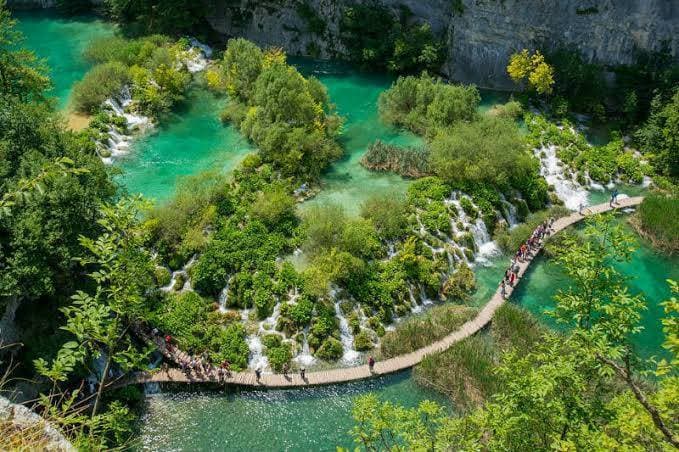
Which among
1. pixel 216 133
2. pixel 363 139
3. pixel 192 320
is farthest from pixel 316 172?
pixel 192 320

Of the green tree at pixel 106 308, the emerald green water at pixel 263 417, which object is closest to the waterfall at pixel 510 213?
the emerald green water at pixel 263 417

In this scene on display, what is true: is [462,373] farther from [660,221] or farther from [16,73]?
[16,73]

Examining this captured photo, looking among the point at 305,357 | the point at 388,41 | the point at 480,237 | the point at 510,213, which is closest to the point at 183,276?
the point at 305,357

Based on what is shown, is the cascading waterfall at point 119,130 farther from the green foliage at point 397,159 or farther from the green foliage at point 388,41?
the green foliage at point 397,159

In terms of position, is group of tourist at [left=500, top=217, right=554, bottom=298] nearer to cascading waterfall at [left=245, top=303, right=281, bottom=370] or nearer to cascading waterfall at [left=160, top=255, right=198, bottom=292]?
cascading waterfall at [left=245, top=303, right=281, bottom=370]

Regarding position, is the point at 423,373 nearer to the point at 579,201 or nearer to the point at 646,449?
the point at 646,449

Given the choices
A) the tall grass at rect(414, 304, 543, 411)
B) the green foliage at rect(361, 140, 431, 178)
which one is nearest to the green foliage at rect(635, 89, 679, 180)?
the green foliage at rect(361, 140, 431, 178)

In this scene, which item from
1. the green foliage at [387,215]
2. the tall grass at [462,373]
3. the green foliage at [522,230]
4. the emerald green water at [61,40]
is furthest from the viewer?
the emerald green water at [61,40]
